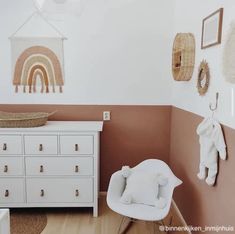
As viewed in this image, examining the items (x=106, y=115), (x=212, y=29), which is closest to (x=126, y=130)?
(x=106, y=115)

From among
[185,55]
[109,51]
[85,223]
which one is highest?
[109,51]

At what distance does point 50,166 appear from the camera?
255cm

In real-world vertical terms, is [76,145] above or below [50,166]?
above

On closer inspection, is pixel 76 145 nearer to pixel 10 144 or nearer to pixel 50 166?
pixel 50 166

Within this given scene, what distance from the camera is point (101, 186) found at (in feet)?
10.2

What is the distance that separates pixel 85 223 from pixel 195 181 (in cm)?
114

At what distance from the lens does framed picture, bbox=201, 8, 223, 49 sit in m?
1.71

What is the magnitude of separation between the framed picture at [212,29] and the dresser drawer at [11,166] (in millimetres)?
1954

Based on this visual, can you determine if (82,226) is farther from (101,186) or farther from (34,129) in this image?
(34,129)

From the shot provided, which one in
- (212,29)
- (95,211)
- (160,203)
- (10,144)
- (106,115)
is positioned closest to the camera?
(212,29)

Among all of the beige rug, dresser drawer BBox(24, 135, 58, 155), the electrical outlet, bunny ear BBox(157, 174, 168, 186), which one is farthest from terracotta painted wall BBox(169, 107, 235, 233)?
the beige rug

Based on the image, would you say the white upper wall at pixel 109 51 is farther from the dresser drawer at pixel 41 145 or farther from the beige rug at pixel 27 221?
the beige rug at pixel 27 221

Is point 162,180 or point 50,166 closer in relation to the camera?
point 162,180

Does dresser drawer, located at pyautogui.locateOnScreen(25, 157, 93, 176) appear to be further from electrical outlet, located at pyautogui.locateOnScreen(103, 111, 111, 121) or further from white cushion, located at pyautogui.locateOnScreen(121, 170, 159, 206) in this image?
electrical outlet, located at pyautogui.locateOnScreen(103, 111, 111, 121)
